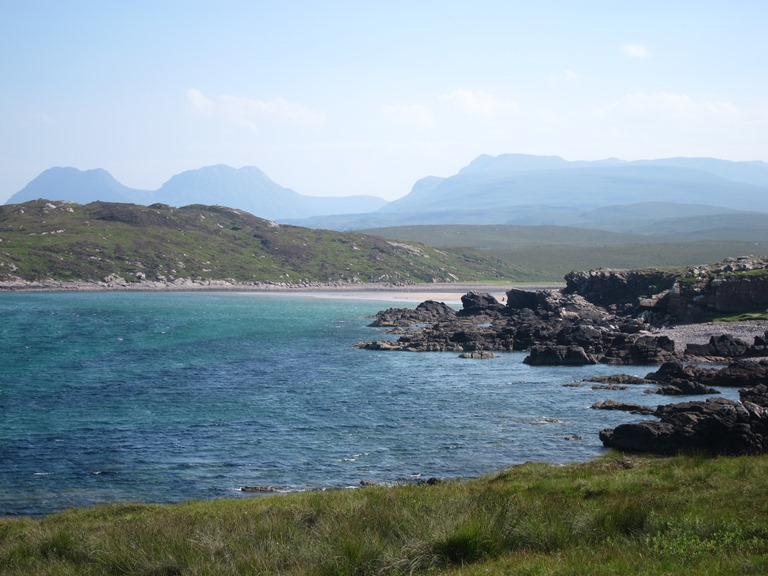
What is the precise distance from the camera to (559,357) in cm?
7000

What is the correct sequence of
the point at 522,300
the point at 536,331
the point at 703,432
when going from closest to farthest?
the point at 703,432 → the point at 536,331 → the point at 522,300

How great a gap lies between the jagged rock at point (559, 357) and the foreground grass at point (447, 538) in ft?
157

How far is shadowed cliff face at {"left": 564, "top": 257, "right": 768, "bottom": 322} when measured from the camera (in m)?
83.4

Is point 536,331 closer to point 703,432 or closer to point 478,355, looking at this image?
point 478,355

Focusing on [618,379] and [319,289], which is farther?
[319,289]

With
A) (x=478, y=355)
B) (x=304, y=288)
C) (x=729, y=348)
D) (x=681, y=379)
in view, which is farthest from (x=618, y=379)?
(x=304, y=288)

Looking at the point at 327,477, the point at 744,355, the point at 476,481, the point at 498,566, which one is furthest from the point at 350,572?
the point at 744,355

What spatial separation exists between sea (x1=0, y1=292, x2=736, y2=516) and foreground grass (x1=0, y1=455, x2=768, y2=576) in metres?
11.4

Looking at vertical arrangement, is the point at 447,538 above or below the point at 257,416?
above

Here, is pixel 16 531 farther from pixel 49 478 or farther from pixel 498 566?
pixel 498 566

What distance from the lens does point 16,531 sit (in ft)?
70.6

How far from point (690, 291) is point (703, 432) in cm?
5866

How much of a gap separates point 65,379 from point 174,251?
13767 centimetres

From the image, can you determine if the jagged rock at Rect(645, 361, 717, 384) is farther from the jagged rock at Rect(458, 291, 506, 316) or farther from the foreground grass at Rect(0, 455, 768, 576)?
the jagged rock at Rect(458, 291, 506, 316)
